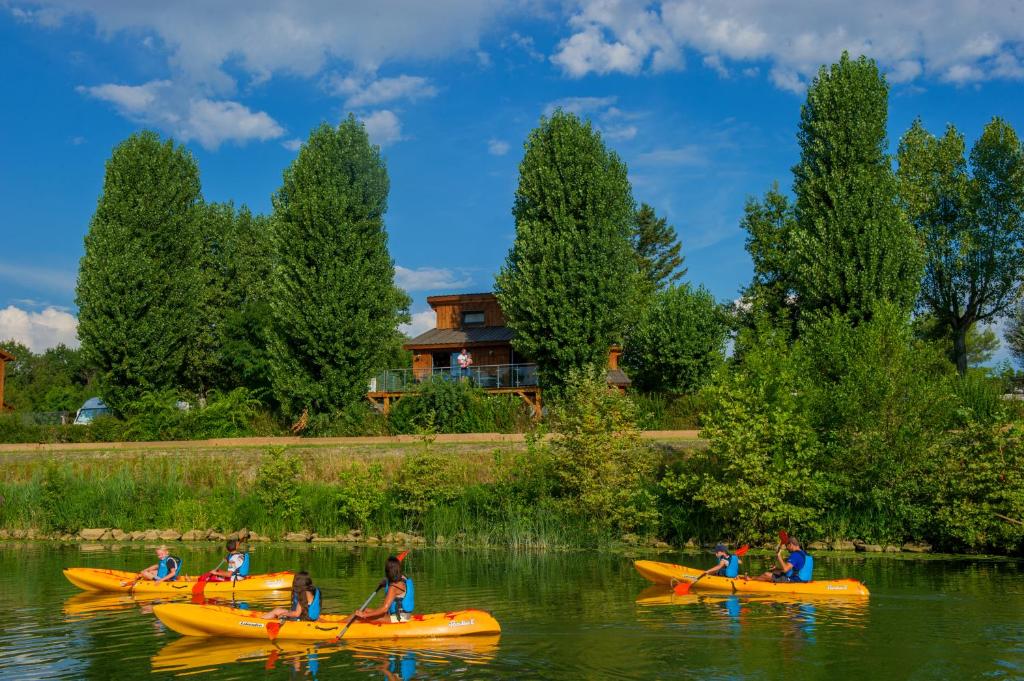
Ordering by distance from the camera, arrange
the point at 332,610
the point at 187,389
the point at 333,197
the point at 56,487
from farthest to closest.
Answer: the point at 187,389 < the point at 333,197 < the point at 56,487 < the point at 332,610

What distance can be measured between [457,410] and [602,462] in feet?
58.2

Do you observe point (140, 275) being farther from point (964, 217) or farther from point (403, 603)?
point (964, 217)

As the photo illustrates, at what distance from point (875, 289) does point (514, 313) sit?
17948 millimetres

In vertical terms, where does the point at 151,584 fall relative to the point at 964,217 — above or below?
below

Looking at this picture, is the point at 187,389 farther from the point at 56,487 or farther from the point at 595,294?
the point at 595,294

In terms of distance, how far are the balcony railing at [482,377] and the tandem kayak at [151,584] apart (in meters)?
28.8

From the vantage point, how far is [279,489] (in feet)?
105

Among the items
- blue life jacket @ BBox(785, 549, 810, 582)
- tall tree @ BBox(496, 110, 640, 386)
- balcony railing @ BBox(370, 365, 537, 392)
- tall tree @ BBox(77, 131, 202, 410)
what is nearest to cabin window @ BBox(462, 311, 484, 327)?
balcony railing @ BBox(370, 365, 537, 392)

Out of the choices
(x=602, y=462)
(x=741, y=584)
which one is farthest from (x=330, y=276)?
(x=741, y=584)

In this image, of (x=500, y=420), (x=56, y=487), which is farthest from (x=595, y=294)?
(x=56, y=487)

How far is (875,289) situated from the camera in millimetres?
44250

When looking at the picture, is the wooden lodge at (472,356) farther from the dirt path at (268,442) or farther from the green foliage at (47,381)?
the green foliage at (47,381)

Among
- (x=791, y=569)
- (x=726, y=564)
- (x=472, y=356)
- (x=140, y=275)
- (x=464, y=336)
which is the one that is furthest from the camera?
(x=464, y=336)

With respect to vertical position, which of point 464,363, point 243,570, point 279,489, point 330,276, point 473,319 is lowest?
point 243,570
